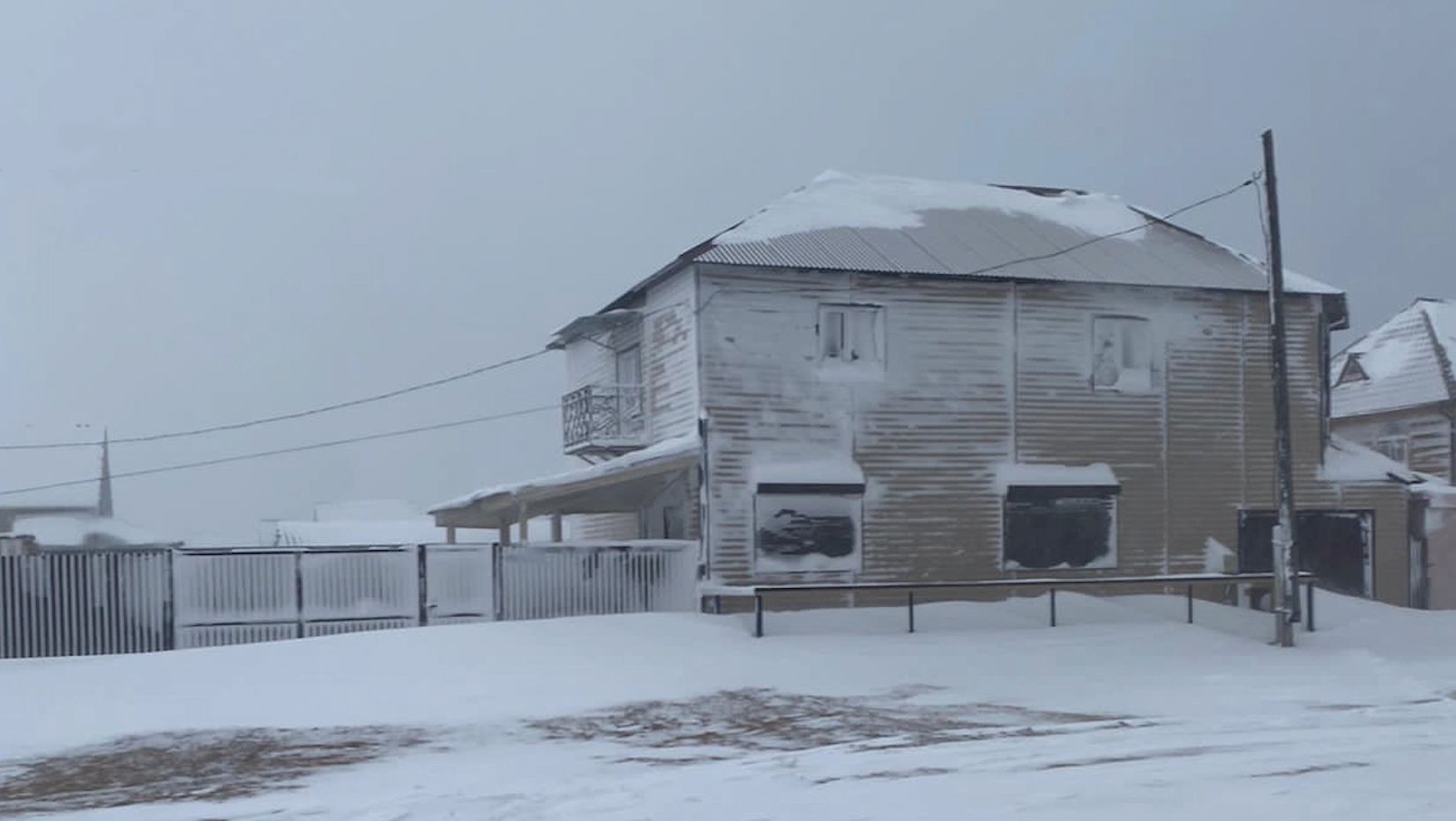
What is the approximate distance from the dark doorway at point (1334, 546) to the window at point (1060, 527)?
3.73m

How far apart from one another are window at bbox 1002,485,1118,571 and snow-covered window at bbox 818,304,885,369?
11.9 ft

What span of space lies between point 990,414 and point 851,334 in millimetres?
3022

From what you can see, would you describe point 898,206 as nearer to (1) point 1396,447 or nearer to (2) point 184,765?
(2) point 184,765

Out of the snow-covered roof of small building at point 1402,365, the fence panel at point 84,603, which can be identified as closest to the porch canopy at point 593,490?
the fence panel at point 84,603

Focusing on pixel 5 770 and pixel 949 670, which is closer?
pixel 5 770

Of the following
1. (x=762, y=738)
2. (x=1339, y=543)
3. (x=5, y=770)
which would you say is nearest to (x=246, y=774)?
(x=5, y=770)

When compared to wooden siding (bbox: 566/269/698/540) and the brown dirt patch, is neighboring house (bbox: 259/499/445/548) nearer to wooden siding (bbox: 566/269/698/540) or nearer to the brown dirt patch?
wooden siding (bbox: 566/269/698/540)

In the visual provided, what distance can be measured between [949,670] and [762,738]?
18.2 feet

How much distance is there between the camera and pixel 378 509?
3565 inches

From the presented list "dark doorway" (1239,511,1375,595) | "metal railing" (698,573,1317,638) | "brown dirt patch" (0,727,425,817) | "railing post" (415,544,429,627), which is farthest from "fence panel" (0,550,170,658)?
"dark doorway" (1239,511,1375,595)

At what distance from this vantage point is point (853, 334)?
2352 centimetres

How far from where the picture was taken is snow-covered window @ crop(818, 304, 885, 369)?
2334cm

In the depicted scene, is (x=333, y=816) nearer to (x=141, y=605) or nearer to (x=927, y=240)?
(x=141, y=605)

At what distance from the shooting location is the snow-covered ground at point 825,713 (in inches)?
346
